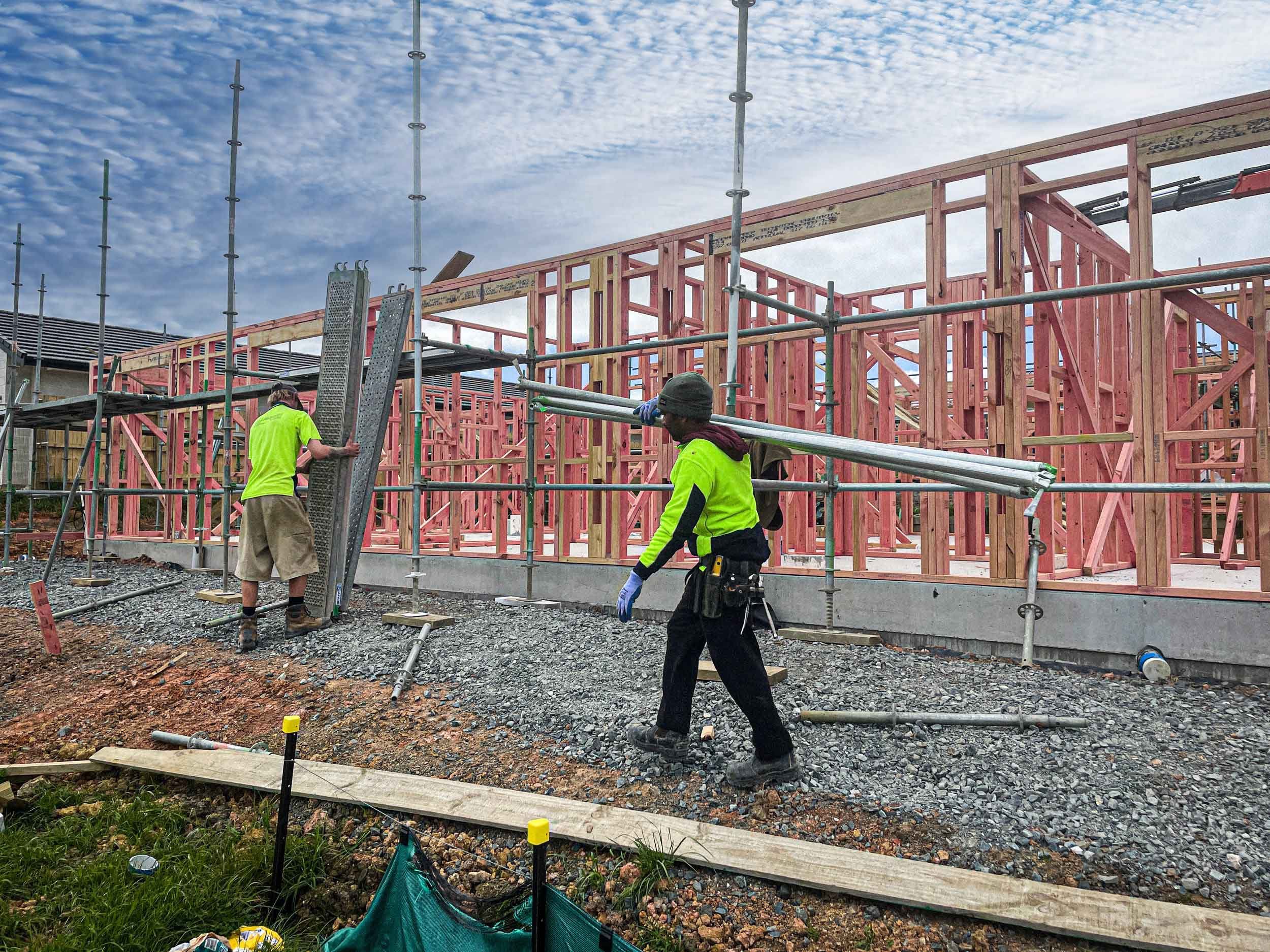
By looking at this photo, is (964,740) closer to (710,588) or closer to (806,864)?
(806,864)

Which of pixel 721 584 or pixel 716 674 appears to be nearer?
pixel 721 584

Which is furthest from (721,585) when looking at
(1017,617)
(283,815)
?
(1017,617)

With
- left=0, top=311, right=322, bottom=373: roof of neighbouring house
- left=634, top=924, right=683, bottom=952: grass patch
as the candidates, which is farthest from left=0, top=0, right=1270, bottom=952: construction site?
left=0, top=311, right=322, bottom=373: roof of neighbouring house

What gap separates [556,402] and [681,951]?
2.99 m

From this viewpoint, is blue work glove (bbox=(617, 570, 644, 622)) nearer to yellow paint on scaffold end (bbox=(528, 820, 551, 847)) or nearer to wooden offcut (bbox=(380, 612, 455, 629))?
yellow paint on scaffold end (bbox=(528, 820, 551, 847))

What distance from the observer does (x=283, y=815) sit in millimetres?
3287

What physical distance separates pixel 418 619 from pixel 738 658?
4159 millimetres

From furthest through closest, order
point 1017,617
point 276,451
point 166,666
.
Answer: point 276,451 < point 166,666 < point 1017,617

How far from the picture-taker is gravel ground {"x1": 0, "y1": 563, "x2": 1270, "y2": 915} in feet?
10.6

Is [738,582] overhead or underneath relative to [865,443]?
underneath

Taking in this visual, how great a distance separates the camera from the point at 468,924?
2.69 m

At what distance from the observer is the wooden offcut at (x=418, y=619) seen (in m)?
7.02

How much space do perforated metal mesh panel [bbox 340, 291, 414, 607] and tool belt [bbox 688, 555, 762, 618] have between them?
5.15 meters

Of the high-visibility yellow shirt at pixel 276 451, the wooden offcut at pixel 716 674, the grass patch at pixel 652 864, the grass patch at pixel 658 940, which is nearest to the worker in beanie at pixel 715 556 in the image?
the grass patch at pixel 652 864
